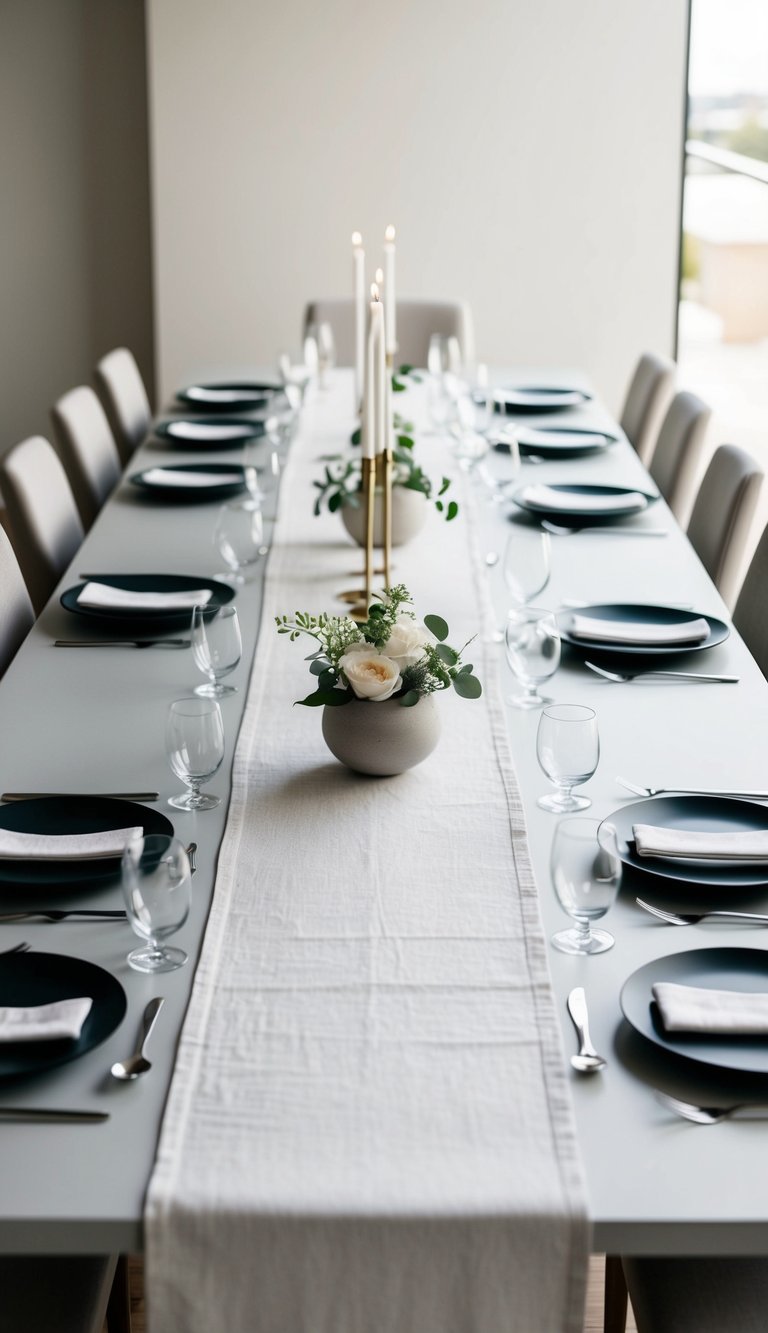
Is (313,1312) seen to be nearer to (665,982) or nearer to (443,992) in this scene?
(443,992)

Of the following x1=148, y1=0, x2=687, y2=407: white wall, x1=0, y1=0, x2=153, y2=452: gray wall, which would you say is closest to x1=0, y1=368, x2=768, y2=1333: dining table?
x1=148, y1=0, x2=687, y2=407: white wall

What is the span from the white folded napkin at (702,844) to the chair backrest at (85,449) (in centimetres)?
215

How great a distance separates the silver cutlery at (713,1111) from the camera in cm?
115

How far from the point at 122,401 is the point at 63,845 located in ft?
8.48

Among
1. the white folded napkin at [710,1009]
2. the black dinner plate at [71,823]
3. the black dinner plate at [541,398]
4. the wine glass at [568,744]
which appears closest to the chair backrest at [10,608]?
the black dinner plate at [71,823]

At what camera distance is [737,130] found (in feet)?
18.6

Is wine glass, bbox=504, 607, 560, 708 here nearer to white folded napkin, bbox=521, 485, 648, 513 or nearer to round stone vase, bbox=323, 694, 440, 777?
round stone vase, bbox=323, 694, 440, 777

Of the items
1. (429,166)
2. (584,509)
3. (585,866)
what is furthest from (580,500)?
(429,166)

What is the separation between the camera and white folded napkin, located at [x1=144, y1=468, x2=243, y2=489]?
10.2 ft

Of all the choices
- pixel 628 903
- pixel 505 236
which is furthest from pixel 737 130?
pixel 628 903

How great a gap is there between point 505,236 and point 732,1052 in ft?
15.6

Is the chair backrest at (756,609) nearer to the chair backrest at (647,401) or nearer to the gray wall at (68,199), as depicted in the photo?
the chair backrest at (647,401)

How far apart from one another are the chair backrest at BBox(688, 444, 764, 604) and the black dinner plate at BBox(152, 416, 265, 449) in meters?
1.13

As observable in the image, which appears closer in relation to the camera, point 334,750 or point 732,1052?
point 732,1052
